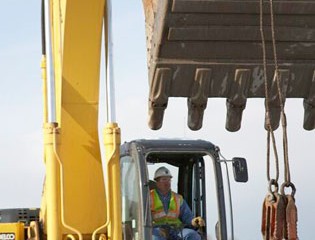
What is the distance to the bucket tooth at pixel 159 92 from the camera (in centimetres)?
550

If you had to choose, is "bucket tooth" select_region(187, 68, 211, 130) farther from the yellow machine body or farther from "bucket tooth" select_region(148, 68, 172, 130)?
the yellow machine body

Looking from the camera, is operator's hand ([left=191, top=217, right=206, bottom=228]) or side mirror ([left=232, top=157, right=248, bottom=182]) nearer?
side mirror ([left=232, top=157, right=248, bottom=182])

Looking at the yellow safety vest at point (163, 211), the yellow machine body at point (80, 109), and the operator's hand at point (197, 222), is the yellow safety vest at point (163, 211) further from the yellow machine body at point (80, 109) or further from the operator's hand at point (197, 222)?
the yellow machine body at point (80, 109)

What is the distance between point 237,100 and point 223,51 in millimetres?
397

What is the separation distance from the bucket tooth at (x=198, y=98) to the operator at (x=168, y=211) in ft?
3.13

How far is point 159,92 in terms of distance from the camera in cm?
554

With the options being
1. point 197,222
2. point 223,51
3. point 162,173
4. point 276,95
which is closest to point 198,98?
point 223,51

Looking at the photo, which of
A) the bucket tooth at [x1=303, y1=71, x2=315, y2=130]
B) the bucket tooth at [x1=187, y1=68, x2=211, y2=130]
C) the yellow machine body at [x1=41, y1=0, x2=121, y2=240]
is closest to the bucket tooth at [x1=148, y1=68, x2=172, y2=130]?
the bucket tooth at [x1=187, y1=68, x2=211, y2=130]

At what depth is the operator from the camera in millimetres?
6379

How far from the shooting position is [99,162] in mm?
5699

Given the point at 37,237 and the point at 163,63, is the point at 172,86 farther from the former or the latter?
the point at 37,237

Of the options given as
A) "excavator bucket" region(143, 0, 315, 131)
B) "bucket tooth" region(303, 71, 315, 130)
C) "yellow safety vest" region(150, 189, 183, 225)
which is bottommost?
"yellow safety vest" region(150, 189, 183, 225)

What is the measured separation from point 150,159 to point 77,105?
1317 millimetres

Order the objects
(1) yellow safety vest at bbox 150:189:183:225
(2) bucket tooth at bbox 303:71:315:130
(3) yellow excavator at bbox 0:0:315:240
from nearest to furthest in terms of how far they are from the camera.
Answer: (3) yellow excavator at bbox 0:0:315:240, (2) bucket tooth at bbox 303:71:315:130, (1) yellow safety vest at bbox 150:189:183:225
